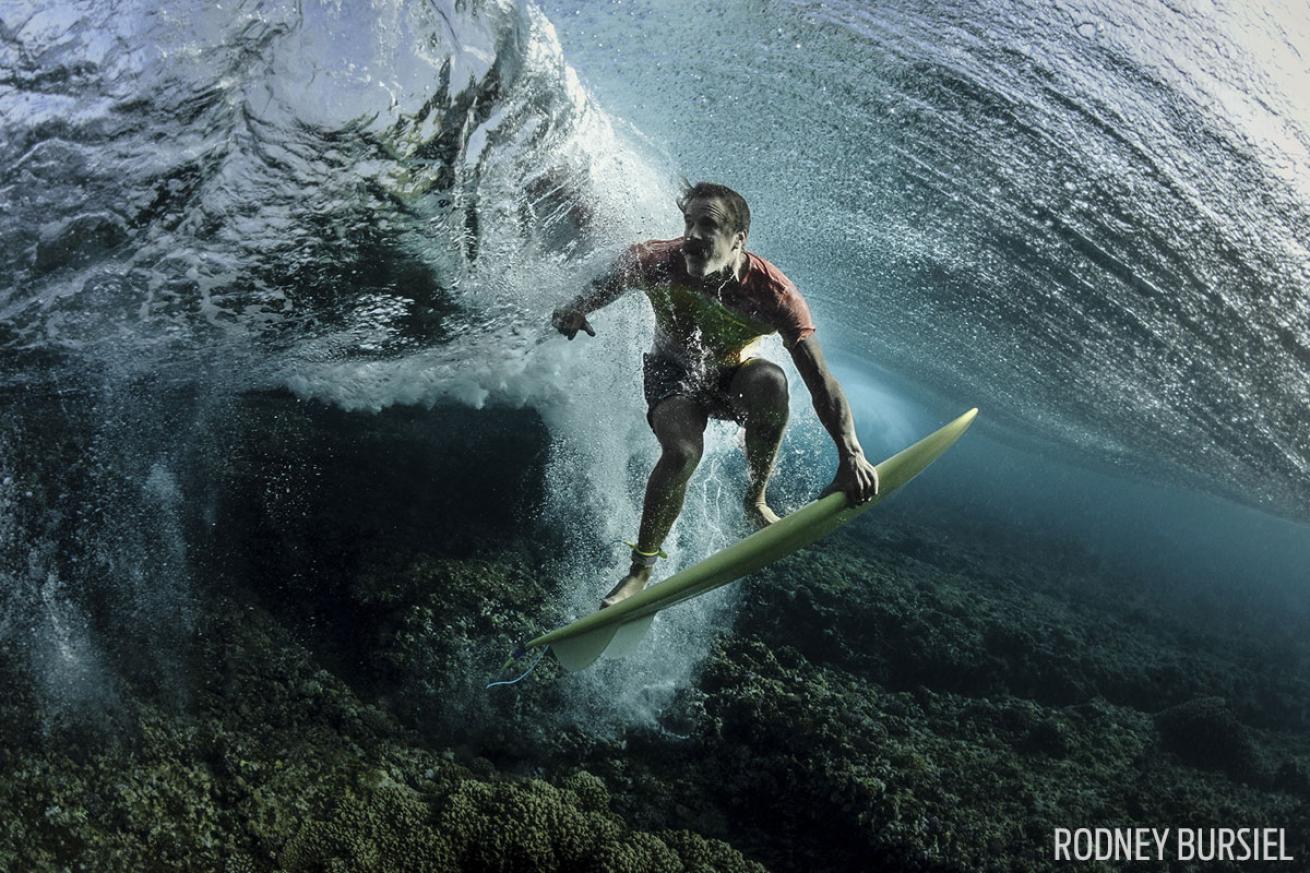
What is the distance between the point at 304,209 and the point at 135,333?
1.97 meters

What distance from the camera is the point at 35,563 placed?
4895 millimetres

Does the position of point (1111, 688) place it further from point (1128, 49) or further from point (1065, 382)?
point (1065, 382)

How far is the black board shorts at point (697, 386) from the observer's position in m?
4.01

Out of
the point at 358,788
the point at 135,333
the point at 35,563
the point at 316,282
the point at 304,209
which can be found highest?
the point at 304,209

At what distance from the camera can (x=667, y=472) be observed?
3768 mm

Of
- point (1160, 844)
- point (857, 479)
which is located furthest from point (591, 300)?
point (1160, 844)

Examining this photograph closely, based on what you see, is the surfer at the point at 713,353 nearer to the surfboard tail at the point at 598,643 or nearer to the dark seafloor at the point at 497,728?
the surfboard tail at the point at 598,643

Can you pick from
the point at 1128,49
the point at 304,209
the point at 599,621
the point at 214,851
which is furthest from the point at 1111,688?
the point at 304,209

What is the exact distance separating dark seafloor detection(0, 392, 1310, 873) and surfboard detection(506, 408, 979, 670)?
94 cm

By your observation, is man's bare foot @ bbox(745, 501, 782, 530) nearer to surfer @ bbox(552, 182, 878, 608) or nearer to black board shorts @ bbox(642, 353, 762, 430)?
surfer @ bbox(552, 182, 878, 608)

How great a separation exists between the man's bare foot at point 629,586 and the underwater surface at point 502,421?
1.25 meters

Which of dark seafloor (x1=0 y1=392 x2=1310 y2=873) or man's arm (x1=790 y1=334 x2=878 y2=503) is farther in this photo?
dark seafloor (x1=0 y1=392 x2=1310 y2=873)

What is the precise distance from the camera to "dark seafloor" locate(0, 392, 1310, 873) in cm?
358

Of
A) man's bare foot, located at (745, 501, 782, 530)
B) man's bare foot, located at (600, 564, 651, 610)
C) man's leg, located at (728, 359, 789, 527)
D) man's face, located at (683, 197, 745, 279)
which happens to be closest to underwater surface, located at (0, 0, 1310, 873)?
man's bare foot, located at (600, 564, 651, 610)
